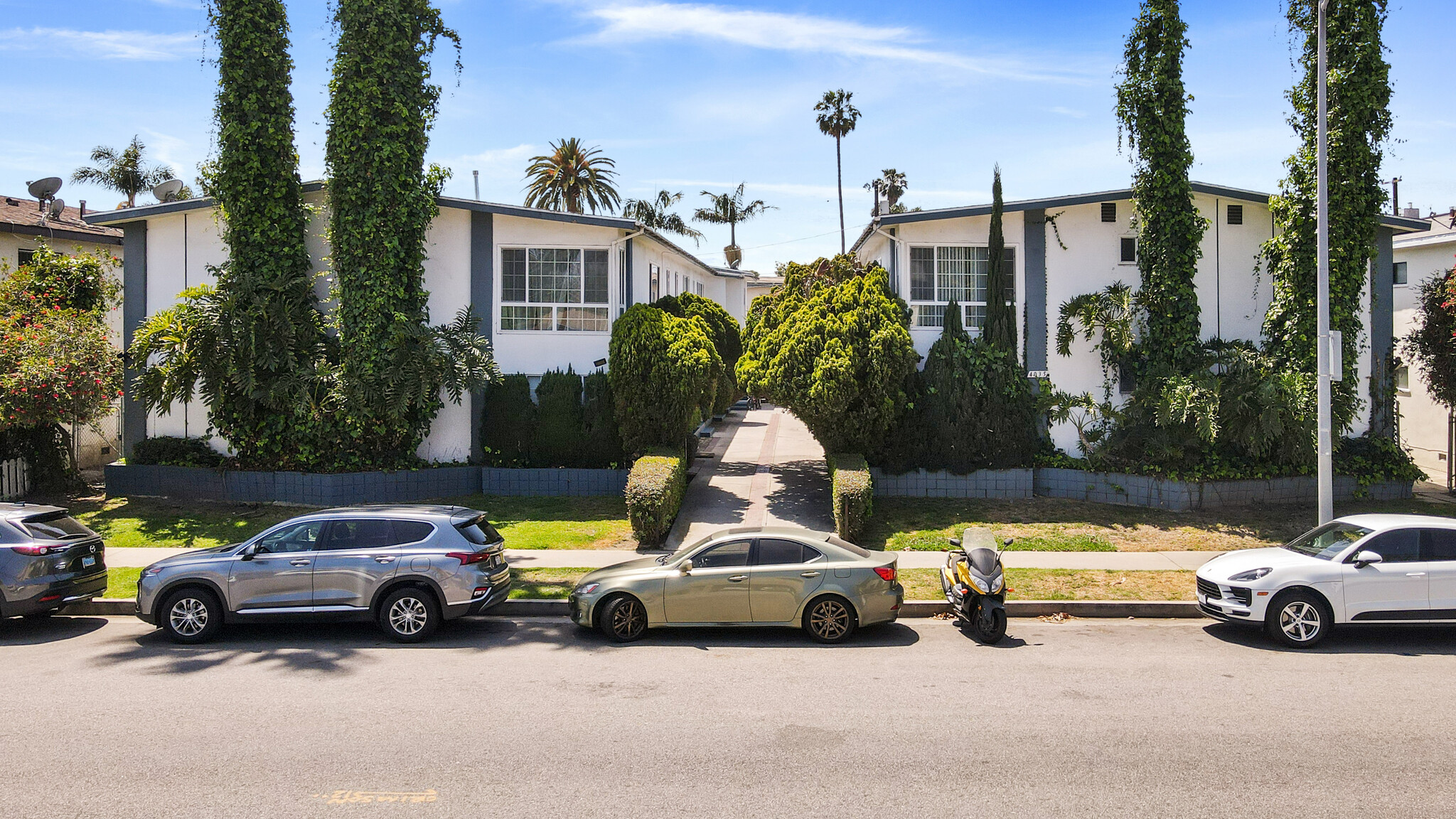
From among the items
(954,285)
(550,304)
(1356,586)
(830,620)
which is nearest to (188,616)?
(830,620)

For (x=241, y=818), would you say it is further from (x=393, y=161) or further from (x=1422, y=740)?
(x=393, y=161)

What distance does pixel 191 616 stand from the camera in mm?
10055

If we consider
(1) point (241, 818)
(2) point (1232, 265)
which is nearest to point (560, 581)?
(1) point (241, 818)

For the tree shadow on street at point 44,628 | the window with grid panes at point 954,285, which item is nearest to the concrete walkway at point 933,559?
the tree shadow on street at point 44,628

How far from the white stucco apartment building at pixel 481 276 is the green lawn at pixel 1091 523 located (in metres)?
7.37

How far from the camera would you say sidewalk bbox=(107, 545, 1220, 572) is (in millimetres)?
13133

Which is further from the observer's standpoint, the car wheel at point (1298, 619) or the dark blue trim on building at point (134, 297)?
the dark blue trim on building at point (134, 297)

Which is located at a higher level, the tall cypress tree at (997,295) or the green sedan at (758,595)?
the tall cypress tree at (997,295)

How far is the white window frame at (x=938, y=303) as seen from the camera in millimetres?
18188

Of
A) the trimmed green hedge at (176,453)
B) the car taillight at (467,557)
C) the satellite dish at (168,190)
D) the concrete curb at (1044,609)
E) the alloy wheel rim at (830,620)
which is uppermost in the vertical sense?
the satellite dish at (168,190)

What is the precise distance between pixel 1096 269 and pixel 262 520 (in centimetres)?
1698

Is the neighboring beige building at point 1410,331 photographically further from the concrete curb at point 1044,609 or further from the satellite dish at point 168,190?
the satellite dish at point 168,190

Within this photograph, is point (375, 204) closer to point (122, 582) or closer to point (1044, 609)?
point (122, 582)

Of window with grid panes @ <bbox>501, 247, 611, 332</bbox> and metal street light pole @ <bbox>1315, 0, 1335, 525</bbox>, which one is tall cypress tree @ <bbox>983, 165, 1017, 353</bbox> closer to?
metal street light pole @ <bbox>1315, 0, 1335, 525</bbox>
